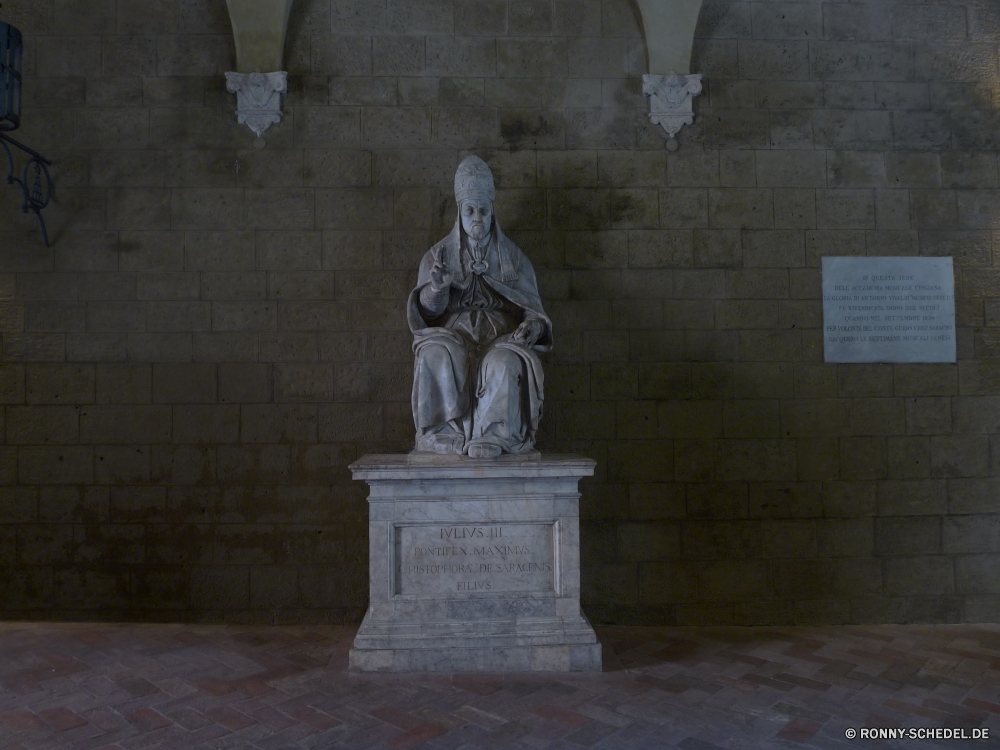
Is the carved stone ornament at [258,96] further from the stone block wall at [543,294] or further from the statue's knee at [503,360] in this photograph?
the statue's knee at [503,360]

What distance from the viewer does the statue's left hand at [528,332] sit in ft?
11.6

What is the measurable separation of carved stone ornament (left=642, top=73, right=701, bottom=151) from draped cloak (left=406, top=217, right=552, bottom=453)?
4.89ft

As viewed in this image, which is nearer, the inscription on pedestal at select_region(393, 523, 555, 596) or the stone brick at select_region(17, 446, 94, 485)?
the inscription on pedestal at select_region(393, 523, 555, 596)

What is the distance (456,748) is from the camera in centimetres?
248

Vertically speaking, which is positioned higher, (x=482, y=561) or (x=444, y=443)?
(x=444, y=443)

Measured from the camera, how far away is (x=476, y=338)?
3.70m


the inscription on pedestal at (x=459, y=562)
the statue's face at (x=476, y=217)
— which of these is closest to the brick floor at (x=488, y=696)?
the inscription on pedestal at (x=459, y=562)

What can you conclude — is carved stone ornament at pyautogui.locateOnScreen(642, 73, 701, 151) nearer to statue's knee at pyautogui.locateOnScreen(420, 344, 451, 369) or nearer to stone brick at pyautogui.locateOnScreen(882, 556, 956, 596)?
statue's knee at pyautogui.locateOnScreen(420, 344, 451, 369)

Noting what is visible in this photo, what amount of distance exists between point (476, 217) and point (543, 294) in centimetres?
94

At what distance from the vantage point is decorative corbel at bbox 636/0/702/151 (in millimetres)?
4418

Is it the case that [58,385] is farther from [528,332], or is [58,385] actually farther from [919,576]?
[919,576]

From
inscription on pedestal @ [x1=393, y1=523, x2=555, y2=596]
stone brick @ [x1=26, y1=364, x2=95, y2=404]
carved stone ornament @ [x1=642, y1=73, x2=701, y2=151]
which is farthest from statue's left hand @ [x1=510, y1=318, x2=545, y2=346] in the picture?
stone brick @ [x1=26, y1=364, x2=95, y2=404]

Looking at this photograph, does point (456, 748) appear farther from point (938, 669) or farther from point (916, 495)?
point (916, 495)

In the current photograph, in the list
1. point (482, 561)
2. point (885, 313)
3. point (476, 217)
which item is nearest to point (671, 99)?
point (476, 217)
